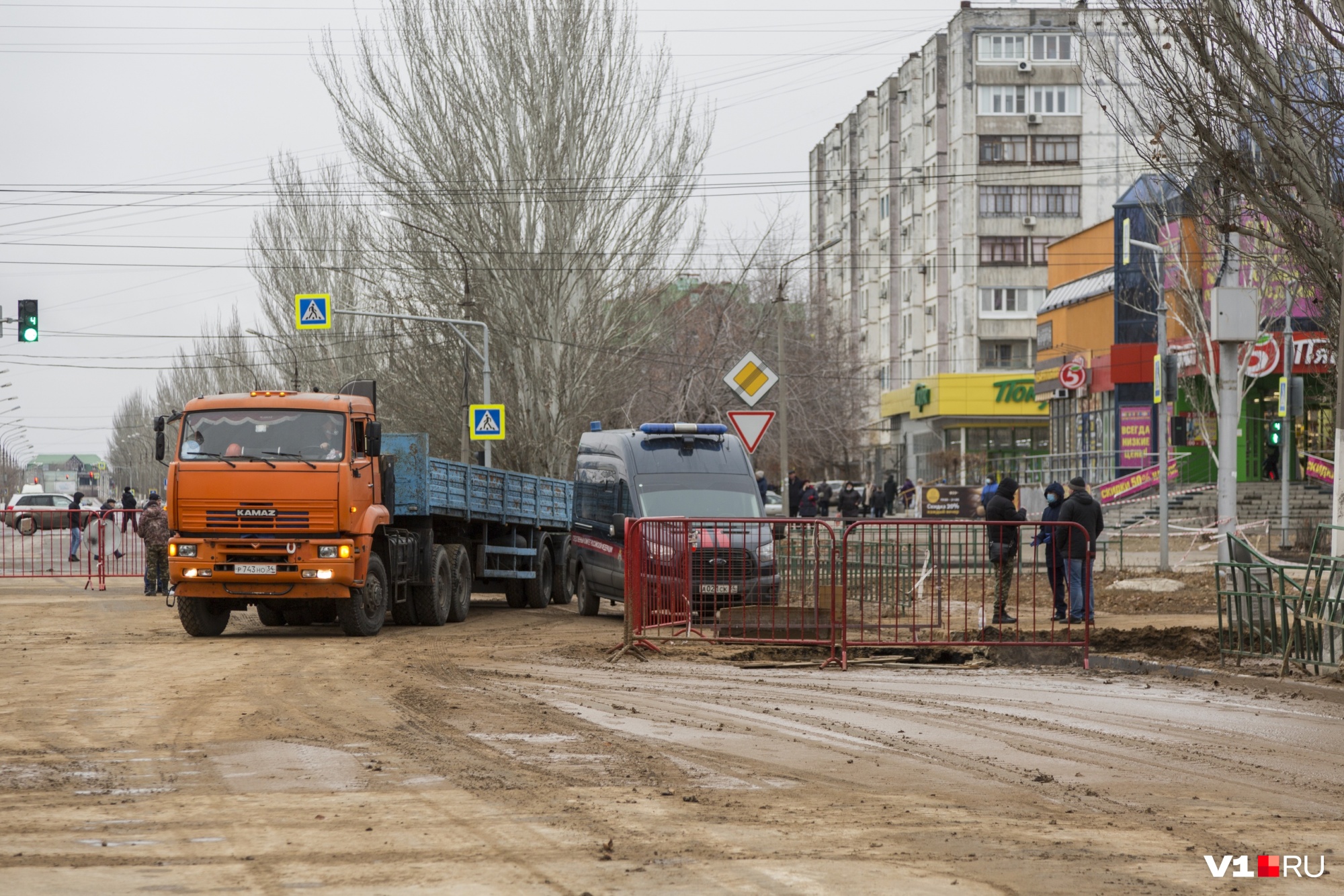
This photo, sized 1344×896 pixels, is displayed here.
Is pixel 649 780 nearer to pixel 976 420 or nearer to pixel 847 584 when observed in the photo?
pixel 847 584

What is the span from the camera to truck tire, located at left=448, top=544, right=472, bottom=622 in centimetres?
2159

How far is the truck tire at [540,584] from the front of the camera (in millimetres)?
25062

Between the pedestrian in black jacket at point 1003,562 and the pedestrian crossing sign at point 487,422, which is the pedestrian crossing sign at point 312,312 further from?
the pedestrian in black jacket at point 1003,562

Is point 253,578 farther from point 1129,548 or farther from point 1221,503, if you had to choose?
point 1129,548

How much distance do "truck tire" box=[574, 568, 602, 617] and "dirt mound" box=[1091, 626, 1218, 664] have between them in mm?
7781

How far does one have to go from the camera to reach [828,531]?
15000 mm

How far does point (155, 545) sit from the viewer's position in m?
27.4

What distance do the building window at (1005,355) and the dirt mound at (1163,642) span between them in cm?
6635

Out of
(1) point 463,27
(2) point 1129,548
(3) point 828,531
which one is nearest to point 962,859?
(3) point 828,531

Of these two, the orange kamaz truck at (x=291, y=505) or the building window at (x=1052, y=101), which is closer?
the orange kamaz truck at (x=291, y=505)

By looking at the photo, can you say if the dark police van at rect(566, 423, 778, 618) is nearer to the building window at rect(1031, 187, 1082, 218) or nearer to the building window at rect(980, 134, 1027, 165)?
the building window at rect(980, 134, 1027, 165)

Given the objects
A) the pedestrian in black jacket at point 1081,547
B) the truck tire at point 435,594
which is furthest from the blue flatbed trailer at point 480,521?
the pedestrian in black jacket at point 1081,547

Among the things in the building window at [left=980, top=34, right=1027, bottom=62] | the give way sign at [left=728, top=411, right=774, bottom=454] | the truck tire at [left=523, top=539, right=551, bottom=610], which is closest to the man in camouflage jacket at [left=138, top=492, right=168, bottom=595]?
the truck tire at [left=523, top=539, right=551, bottom=610]

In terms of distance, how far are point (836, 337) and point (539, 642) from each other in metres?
55.4
